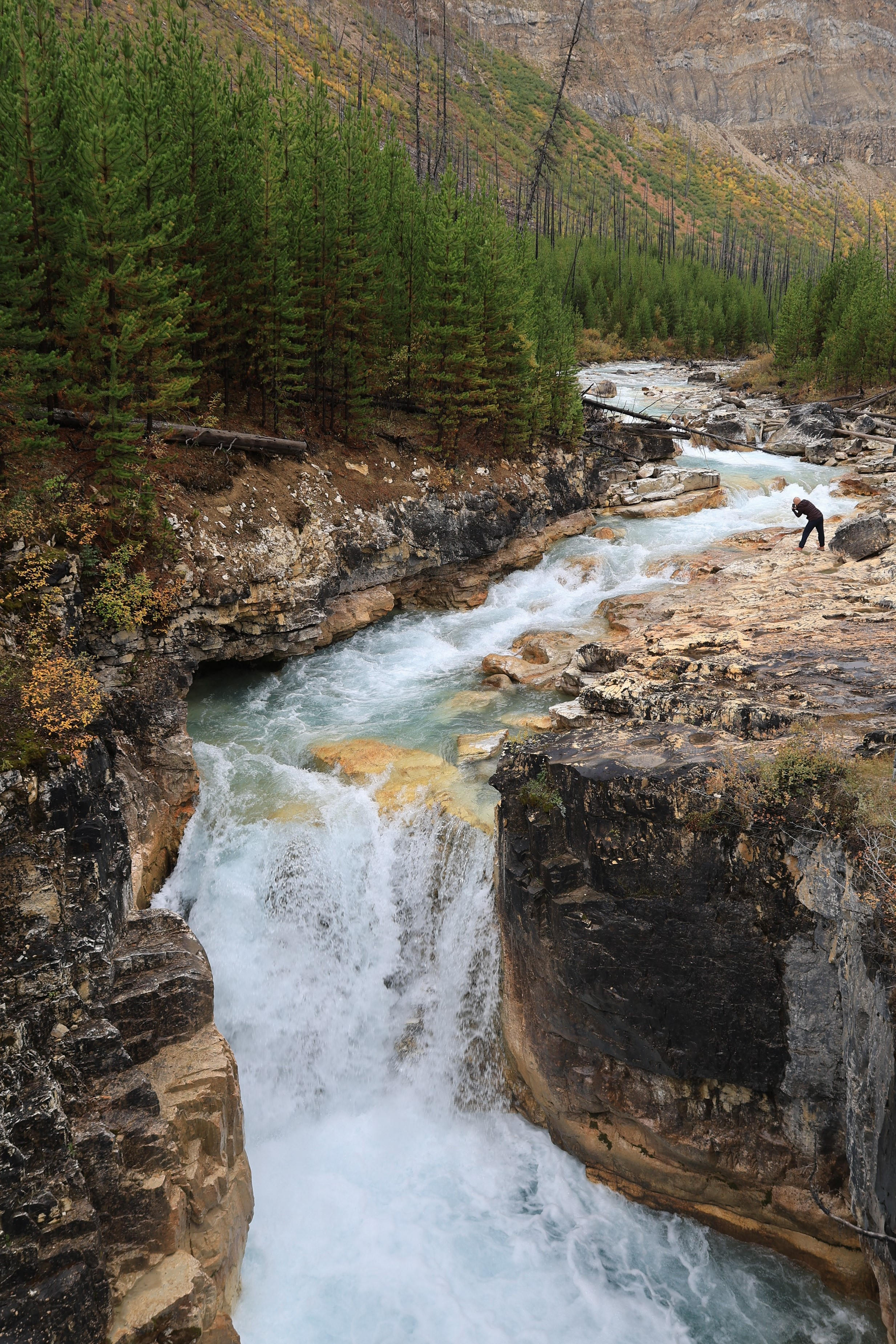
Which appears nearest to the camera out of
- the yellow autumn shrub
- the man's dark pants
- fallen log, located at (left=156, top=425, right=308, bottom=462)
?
the yellow autumn shrub

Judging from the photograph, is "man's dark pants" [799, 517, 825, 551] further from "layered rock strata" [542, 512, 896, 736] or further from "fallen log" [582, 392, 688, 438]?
"fallen log" [582, 392, 688, 438]

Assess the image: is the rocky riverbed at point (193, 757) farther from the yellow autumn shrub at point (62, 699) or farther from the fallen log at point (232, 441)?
the fallen log at point (232, 441)

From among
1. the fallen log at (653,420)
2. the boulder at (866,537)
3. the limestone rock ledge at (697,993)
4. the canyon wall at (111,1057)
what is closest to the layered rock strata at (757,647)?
the boulder at (866,537)

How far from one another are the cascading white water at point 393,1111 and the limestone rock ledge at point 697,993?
889mm

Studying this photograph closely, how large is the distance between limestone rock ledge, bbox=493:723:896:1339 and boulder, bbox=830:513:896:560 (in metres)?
12.6

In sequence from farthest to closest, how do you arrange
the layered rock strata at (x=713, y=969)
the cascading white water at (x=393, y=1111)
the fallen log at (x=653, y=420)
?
the fallen log at (x=653, y=420)
the cascading white water at (x=393, y=1111)
the layered rock strata at (x=713, y=969)

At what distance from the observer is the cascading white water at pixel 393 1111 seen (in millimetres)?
11023

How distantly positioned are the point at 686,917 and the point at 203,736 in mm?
12233

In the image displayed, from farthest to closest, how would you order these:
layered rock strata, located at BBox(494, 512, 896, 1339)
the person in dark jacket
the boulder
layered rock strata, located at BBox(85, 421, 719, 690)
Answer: the person in dark jacket, the boulder, layered rock strata, located at BBox(85, 421, 719, 690), layered rock strata, located at BBox(494, 512, 896, 1339)

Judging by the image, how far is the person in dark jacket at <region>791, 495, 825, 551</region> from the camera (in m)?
22.7

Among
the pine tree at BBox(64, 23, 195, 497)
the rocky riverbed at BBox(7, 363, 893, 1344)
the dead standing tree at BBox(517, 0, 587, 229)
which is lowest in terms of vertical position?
the rocky riverbed at BBox(7, 363, 893, 1344)

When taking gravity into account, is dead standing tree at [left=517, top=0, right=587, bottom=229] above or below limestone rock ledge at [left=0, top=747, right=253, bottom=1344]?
above

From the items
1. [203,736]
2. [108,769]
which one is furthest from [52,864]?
[203,736]

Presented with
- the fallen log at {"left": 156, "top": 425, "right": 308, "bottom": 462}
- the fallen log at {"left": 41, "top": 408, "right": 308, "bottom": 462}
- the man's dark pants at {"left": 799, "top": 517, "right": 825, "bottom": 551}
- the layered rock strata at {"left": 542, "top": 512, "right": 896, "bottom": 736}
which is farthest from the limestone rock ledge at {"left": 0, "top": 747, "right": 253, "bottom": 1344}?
the man's dark pants at {"left": 799, "top": 517, "right": 825, "bottom": 551}
